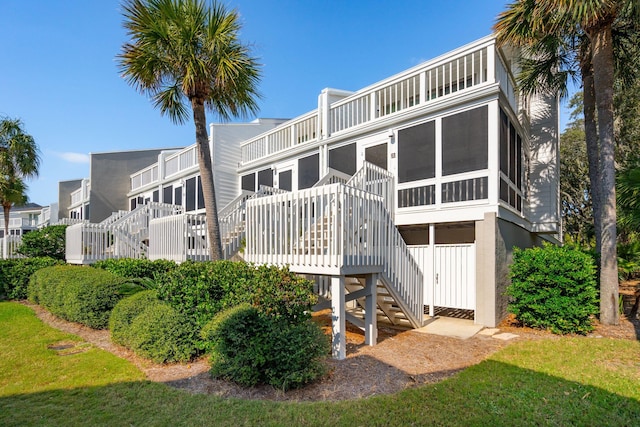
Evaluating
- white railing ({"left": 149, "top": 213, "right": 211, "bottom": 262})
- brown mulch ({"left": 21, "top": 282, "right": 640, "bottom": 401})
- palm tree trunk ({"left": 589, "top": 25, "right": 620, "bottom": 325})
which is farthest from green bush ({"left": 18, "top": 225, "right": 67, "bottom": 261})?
palm tree trunk ({"left": 589, "top": 25, "right": 620, "bottom": 325})

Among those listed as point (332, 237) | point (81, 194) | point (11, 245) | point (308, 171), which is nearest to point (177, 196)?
point (11, 245)

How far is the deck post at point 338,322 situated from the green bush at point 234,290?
48 centimetres

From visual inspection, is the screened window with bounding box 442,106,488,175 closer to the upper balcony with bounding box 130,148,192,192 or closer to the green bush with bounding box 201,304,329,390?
the green bush with bounding box 201,304,329,390

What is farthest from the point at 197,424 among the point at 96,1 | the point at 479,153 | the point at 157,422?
the point at 96,1

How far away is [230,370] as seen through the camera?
4477 millimetres

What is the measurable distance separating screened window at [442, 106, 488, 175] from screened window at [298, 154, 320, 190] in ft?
14.8

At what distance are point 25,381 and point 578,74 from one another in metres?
14.0

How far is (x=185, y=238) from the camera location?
30.8ft

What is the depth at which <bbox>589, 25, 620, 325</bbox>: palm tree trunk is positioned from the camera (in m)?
7.80

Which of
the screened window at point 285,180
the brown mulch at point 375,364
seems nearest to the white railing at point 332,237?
the brown mulch at point 375,364

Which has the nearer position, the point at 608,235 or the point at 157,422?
the point at 157,422

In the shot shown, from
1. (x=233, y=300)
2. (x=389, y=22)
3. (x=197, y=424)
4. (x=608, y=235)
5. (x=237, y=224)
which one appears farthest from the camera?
(x=389, y=22)

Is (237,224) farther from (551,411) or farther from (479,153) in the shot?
(551,411)

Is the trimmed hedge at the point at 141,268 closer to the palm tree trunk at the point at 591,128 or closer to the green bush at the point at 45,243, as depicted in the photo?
the green bush at the point at 45,243
